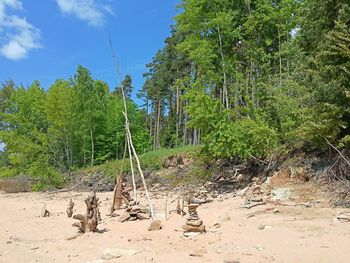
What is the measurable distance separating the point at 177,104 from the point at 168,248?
43295 mm

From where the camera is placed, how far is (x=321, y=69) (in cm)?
1316

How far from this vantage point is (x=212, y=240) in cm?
Answer: 912

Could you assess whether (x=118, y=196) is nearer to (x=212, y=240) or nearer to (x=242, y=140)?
(x=242, y=140)

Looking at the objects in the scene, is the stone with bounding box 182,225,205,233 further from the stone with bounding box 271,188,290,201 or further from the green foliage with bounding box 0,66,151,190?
the green foliage with bounding box 0,66,151,190

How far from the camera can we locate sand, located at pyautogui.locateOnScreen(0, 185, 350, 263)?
782cm

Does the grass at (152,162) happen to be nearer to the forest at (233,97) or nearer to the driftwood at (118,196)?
the forest at (233,97)

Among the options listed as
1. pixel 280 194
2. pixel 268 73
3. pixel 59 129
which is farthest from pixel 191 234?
pixel 59 129

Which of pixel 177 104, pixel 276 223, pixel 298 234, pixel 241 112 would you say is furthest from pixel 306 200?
pixel 177 104

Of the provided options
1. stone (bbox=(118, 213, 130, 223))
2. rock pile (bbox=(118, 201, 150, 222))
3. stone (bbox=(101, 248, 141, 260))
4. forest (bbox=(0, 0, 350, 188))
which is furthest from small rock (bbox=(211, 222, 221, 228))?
forest (bbox=(0, 0, 350, 188))

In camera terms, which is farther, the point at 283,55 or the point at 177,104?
the point at 177,104

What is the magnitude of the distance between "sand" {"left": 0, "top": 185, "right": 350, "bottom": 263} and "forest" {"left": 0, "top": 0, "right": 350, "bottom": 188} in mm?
3611

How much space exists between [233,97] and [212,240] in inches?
543

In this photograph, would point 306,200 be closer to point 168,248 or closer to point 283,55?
point 168,248

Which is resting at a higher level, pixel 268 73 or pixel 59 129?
pixel 268 73
